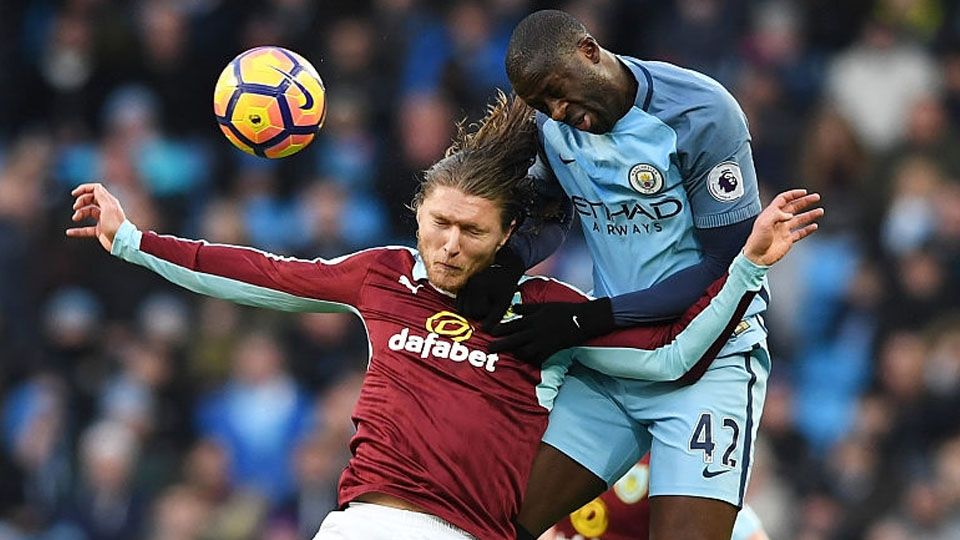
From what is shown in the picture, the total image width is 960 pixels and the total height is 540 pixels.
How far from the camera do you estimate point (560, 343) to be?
5176mm

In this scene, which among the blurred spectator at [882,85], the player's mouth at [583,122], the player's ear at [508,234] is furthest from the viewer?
the blurred spectator at [882,85]

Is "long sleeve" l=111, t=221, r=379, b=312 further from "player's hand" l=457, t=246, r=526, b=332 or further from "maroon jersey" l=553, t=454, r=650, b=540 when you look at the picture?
"maroon jersey" l=553, t=454, r=650, b=540

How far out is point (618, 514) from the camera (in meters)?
6.01

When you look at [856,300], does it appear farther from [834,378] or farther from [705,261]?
[705,261]

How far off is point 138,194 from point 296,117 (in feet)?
18.5

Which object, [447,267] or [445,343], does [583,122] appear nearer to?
[447,267]

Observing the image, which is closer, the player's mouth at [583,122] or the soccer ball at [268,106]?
the player's mouth at [583,122]

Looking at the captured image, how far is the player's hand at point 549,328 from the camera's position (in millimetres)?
5145

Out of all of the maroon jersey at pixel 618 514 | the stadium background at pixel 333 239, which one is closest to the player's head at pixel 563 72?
the maroon jersey at pixel 618 514

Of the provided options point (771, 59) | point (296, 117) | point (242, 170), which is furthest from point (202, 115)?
point (296, 117)

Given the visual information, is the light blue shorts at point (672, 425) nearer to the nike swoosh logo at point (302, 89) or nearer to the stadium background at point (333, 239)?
the nike swoosh logo at point (302, 89)

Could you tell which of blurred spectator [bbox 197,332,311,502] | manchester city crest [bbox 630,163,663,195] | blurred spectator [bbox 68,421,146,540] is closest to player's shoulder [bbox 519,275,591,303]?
manchester city crest [bbox 630,163,663,195]

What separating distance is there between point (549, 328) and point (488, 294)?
0.66 ft

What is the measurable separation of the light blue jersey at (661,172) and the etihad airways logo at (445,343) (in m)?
0.50
